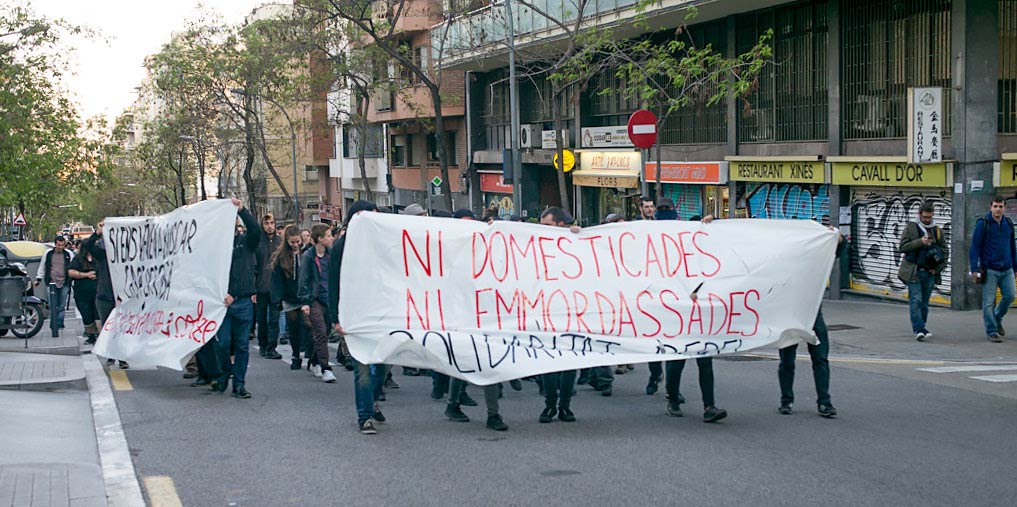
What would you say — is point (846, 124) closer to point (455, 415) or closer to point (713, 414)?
point (713, 414)

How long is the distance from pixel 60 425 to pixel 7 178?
19083 mm

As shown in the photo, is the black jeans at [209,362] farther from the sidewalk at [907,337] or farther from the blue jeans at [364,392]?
the sidewalk at [907,337]

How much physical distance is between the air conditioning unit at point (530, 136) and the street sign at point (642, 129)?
1881 centimetres

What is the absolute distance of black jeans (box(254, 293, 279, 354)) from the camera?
14836 mm

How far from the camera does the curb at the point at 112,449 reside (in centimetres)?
710

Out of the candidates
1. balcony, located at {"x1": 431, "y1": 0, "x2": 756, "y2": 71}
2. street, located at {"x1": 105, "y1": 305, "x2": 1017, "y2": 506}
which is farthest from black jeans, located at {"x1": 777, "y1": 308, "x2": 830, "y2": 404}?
balcony, located at {"x1": 431, "y1": 0, "x2": 756, "y2": 71}

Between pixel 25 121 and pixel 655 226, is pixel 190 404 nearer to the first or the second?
pixel 655 226

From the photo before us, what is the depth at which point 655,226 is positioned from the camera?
382 inches

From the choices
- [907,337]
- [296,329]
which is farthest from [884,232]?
[296,329]

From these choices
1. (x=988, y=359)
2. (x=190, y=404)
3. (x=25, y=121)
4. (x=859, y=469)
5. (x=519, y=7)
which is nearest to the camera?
(x=859, y=469)

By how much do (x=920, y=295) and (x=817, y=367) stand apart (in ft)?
22.2

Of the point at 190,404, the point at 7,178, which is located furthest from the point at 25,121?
the point at 190,404

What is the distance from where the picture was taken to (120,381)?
40.6 feet

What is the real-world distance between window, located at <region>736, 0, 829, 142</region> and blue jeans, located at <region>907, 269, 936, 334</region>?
7850mm
